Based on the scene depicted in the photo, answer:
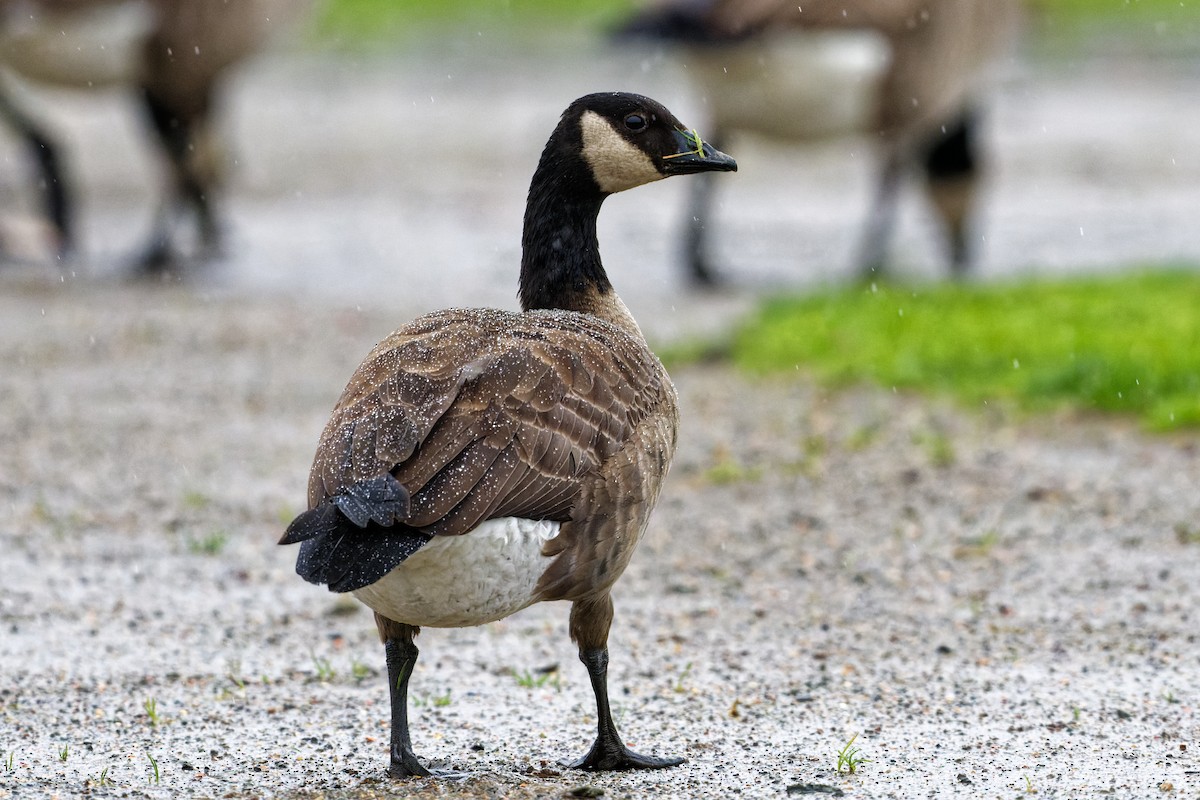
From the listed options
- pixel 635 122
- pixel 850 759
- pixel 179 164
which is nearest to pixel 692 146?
pixel 635 122

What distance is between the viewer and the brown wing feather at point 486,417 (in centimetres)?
369

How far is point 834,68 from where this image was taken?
10.3 meters

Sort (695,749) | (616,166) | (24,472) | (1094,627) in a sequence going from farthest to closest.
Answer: (24,472)
(1094,627)
(616,166)
(695,749)

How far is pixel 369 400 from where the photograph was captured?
3.96 metres

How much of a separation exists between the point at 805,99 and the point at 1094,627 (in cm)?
557

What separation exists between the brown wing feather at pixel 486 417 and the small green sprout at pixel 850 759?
3.13ft

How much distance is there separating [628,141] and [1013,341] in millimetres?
4352

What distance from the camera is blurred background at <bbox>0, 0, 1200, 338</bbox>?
11250 mm

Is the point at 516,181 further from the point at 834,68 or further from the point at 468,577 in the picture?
the point at 468,577

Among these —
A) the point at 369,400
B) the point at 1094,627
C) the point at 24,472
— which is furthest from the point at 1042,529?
the point at 24,472

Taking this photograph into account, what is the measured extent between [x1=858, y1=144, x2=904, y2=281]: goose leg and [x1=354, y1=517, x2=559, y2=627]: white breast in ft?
24.2

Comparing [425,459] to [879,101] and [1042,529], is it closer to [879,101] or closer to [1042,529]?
[1042,529]

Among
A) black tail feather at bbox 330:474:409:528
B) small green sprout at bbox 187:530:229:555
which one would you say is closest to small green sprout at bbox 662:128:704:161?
black tail feather at bbox 330:474:409:528

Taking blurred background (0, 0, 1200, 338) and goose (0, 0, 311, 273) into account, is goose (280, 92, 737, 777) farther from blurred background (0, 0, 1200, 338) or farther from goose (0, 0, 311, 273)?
goose (0, 0, 311, 273)
